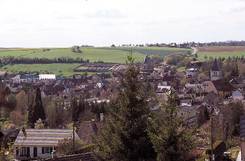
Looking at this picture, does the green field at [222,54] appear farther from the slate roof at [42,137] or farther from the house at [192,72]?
the slate roof at [42,137]

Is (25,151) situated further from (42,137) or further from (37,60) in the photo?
(37,60)

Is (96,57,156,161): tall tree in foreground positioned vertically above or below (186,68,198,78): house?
above

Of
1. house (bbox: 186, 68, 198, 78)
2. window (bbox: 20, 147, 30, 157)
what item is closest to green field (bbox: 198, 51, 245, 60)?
house (bbox: 186, 68, 198, 78)

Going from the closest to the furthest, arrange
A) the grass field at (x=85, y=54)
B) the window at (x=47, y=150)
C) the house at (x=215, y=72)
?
the window at (x=47, y=150), the house at (x=215, y=72), the grass field at (x=85, y=54)

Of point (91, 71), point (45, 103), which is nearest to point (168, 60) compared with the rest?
point (91, 71)

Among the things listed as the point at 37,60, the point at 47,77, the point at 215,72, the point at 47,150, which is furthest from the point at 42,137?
the point at 37,60

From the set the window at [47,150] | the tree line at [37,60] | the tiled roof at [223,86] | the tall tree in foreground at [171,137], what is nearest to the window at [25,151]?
the window at [47,150]

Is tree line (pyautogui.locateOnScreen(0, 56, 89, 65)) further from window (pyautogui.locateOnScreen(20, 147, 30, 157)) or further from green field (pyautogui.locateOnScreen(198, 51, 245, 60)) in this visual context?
window (pyautogui.locateOnScreen(20, 147, 30, 157))
